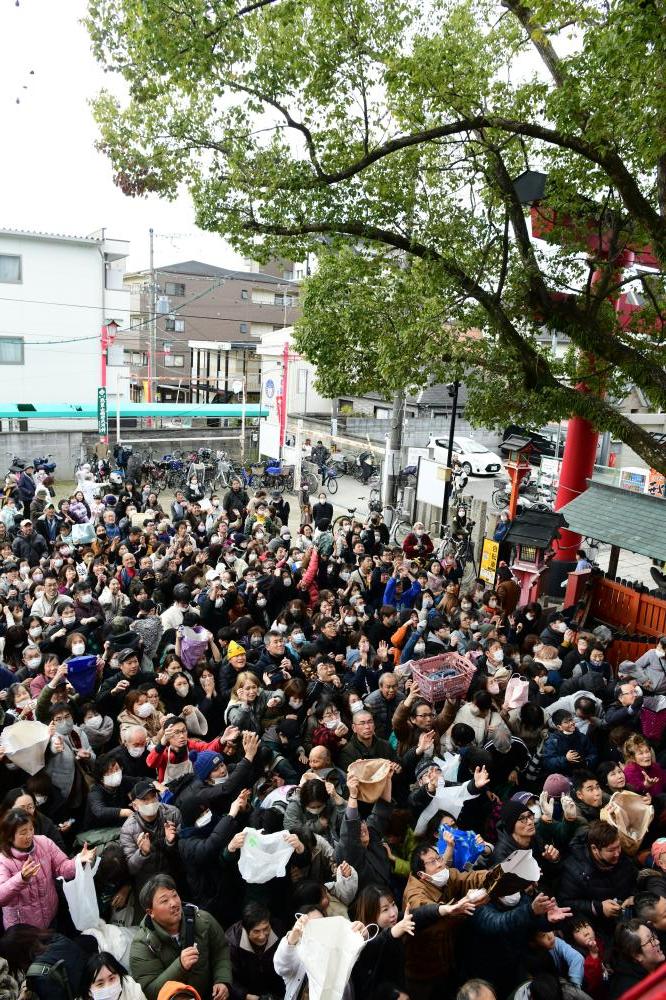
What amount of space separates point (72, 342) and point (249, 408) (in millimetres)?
7179

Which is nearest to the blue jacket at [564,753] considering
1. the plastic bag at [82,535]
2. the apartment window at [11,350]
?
the plastic bag at [82,535]

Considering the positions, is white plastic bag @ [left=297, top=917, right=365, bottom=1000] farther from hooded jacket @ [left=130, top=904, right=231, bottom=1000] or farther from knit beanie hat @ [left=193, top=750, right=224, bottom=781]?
knit beanie hat @ [left=193, top=750, right=224, bottom=781]

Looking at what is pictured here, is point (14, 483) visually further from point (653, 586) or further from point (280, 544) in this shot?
point (653, 586)

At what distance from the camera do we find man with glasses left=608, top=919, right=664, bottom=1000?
132 inches

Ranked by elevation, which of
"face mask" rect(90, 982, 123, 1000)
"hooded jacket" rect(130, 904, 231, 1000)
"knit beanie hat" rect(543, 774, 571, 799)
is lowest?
"hooded jacket" rect(130, 904, 231, 1000)

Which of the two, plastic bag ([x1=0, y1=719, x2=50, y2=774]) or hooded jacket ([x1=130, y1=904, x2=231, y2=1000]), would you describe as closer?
hooded jacket ([x1=130, y1=904, x2=231, y2=1000])

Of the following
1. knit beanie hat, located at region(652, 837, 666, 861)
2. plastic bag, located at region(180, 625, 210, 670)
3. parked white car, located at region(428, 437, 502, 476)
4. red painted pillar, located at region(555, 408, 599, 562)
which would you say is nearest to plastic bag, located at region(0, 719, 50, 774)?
plastic bag, located at region(180, 625, 210, 670)

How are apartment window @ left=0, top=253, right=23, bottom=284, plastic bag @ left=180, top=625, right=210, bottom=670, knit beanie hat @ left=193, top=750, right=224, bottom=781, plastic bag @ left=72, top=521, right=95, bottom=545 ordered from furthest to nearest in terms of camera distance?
apartment window @ left=0, top=253, right=23, bottom=284 → plastic bag @ left=72, top=521, right=95, bottom=545 → plastic bag @ left=180, top=625, right=210, bottom=670 → knit beanie hat @ left=193, top=750, right=224, bottom=781

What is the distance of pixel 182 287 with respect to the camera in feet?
140

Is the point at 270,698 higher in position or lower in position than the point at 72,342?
lower

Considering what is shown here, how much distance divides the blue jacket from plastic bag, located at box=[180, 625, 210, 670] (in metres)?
3.40

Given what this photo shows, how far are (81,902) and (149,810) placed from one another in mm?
567

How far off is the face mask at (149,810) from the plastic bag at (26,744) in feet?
2.86

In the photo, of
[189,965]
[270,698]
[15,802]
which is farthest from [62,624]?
[189,965]
